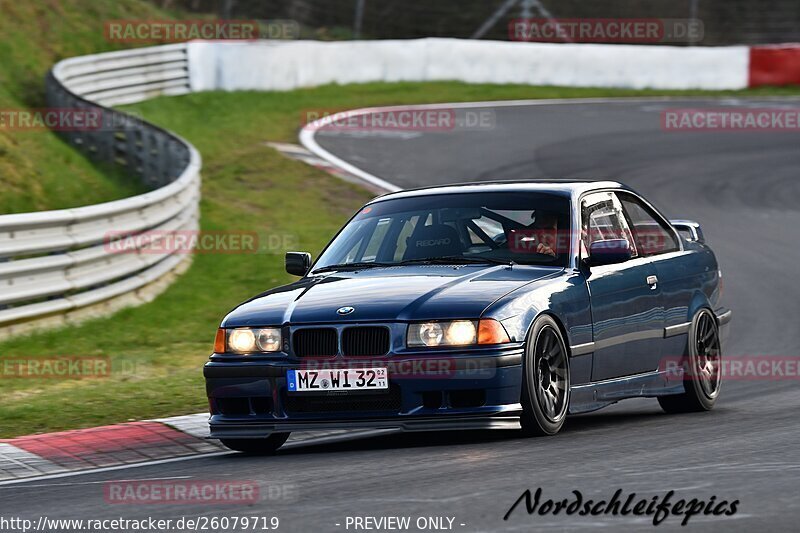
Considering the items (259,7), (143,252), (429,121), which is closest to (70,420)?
(143,252)

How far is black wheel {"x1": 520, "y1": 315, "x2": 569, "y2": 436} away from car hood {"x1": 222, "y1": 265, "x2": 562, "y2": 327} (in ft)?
0.95

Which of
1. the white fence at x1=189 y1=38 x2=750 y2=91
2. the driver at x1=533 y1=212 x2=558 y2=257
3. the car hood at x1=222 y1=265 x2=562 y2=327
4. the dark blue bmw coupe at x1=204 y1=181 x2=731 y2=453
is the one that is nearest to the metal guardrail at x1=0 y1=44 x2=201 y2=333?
the dark blue bmw coupe at x1=204 y1=181 x2=731 y2=453

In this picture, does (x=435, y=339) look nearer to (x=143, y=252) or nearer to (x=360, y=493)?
(x=360, y=493)

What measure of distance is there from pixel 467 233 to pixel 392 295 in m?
1.06

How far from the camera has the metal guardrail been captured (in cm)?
1196

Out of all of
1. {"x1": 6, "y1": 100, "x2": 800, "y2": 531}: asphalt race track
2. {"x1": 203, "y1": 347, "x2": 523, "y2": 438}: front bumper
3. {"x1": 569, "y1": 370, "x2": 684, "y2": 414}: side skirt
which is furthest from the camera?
→ {"x1": 569, "y1": 370, "x2": 684, "y2": 414}: side skirt

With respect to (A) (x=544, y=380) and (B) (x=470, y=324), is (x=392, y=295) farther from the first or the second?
(A) (x=544, y=380)

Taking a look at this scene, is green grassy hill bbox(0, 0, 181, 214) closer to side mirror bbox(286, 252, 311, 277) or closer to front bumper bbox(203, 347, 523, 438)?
side mirror bbox(286, 252, 311, 277)

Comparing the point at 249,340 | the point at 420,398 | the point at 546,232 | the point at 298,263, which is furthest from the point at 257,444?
the point at 546,232

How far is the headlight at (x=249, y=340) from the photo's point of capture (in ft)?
24.5

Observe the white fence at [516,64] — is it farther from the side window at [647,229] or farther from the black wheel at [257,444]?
the black wheel at [257,444]

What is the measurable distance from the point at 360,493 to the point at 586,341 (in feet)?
7.79

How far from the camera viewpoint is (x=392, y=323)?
7.18 meters

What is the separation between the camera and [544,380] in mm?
7480
